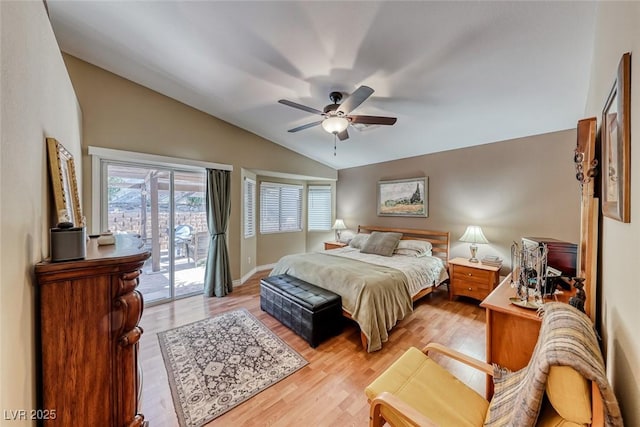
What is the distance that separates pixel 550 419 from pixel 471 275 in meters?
3.06

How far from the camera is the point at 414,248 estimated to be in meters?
4.00

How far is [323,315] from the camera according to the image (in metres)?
2.55

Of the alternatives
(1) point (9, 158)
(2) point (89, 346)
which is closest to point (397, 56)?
(1) point (9, 158)

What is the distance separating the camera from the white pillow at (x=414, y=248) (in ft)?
13.0

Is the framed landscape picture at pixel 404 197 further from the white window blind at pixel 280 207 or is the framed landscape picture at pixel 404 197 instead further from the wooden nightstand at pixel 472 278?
the white window blind at pixel 280 207

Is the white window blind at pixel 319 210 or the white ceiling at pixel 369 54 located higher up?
the white ceiling at pixel 369 54

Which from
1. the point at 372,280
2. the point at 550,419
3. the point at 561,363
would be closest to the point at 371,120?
the point at 372,280

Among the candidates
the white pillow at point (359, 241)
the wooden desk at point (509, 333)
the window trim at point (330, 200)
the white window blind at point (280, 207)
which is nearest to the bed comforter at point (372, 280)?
the white pillow at point (359, 241)

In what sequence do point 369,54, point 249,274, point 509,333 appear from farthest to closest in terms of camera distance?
point 249,274, point 369,54, point 509,333

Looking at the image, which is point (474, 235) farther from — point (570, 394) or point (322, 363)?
point (570, 394)

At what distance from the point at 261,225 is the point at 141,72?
3271mm

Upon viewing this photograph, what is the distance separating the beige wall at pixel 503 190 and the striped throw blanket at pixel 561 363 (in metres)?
2.95

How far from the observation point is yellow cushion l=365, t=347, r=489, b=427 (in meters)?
1.20

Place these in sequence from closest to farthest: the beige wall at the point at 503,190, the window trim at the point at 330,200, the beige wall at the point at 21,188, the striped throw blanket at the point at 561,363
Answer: the striped throw blanket at the point at 561,363
the beige wall at the point at 21,188
the beige wall at the point at 503,190
the window trim at the point at 330,200
